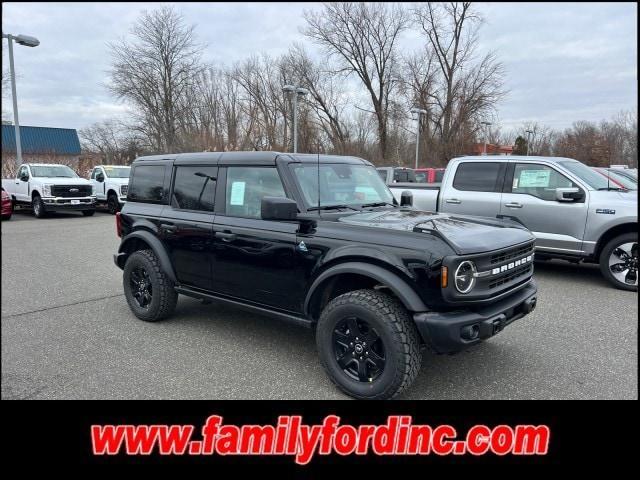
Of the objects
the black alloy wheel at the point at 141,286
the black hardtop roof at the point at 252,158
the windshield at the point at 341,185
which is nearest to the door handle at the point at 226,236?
the black hardtop roof at the point at 252,158

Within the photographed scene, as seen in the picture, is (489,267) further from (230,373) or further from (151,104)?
(151,104)

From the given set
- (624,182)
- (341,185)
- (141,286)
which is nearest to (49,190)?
(141,286)

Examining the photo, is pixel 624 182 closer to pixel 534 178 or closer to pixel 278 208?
pixel 534 178

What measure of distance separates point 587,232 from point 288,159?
4955 mm

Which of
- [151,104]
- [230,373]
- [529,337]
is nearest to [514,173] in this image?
[529,337]

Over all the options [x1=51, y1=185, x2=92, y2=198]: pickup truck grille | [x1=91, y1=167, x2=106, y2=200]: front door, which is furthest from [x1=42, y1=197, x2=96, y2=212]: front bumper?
[x1=91, y1=167, x2=106, y2=200]: front door

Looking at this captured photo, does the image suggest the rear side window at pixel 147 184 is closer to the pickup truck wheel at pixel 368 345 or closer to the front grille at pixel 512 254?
the pickup truck wheel at pixel 368 345

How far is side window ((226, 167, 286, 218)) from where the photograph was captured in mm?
4164

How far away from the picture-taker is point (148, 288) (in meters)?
5.18

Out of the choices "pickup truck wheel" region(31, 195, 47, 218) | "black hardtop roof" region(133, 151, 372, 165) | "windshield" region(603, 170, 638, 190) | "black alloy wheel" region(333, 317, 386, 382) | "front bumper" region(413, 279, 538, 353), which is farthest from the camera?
"pickup truck wheel" region(31, 195, 47, 218)

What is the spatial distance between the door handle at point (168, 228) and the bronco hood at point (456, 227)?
1915 mm

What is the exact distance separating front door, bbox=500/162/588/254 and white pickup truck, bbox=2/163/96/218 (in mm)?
14347

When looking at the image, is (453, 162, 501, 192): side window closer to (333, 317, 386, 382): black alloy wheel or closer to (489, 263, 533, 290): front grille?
(489, 263, 533, 290): front grille

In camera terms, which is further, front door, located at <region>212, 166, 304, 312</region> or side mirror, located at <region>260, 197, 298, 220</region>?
front door, located at <region>212, 166, 304, 312</region>
